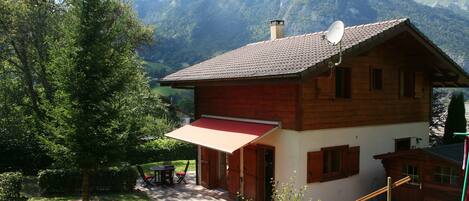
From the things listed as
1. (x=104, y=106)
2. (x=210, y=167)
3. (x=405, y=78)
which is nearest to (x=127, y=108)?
(x=104, y=106)

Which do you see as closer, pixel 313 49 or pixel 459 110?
pixel 313 49

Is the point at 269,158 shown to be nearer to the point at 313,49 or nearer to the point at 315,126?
the point at 315,126

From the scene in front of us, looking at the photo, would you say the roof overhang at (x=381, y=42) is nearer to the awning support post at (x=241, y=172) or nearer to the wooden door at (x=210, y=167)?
the awning support post at (x=241, y=172)

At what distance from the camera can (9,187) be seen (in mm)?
14875

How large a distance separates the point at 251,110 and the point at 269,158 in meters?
2.21

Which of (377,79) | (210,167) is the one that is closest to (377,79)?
(377,79)

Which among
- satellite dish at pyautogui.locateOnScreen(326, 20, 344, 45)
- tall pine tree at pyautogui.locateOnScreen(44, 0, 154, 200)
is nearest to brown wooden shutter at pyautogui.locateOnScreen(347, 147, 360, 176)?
satellite dish at pyautogui.locateOnScreen(326, 20, 344, 45)

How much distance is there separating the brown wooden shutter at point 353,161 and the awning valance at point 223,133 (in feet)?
10.6

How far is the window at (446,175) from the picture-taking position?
1360 centimetres

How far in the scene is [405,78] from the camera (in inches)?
748

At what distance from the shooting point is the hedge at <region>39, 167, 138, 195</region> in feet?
65.6

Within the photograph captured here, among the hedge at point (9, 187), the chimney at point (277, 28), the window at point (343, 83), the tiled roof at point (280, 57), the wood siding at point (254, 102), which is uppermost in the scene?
the chimney at point (277, 28)

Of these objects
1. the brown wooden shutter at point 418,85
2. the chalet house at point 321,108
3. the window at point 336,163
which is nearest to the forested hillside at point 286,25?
the brown wooden shutter at point 418,85

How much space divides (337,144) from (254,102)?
3569mm
